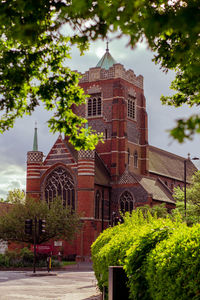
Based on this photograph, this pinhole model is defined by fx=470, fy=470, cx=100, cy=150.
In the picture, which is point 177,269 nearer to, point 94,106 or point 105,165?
point 105,165

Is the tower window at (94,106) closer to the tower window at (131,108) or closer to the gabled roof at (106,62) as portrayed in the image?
the tower window at (131,108)

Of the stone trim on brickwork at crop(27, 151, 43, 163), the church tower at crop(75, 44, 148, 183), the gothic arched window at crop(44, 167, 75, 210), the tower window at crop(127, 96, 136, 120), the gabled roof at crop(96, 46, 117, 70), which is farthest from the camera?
the gabled roof at crop(96, 46, 117, 70)

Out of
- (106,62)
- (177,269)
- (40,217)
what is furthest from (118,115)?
(177,269)

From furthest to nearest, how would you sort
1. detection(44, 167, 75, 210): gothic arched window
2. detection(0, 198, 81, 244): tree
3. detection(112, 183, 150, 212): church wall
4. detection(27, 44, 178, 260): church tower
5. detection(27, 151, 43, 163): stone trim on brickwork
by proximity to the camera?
detection(27, 151, 43, 163): stone trim on brickwork < detection(112, 183, 150, 212): church wall < detection(44, 167, 75, 210): gothic arched window < detection(27, 44, 178, 260): church tower < detection(0, 198, 81, 244): tree

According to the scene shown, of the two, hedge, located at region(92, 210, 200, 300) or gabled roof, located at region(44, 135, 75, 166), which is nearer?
hedge, located at region(92, 210, 200, 300)

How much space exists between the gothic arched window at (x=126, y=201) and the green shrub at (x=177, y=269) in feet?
169

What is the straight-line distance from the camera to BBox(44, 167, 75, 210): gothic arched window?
55.8 metres

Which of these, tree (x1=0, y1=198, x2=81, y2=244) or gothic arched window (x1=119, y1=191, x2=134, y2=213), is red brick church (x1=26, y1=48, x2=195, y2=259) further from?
tree (x1=0, y1=198, x2=81, y2=244)

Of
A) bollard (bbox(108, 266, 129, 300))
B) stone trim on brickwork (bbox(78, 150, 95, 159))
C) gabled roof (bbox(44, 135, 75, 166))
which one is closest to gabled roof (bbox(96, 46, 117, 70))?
gabled roof (bbox(44, 135, 75, 166))

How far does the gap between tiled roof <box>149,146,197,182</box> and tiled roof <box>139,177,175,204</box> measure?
3.72 metres

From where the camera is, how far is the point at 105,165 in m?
62.4

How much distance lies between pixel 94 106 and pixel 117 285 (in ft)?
187

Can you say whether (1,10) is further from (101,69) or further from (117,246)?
(101,69)

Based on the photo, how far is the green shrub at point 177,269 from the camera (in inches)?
226
